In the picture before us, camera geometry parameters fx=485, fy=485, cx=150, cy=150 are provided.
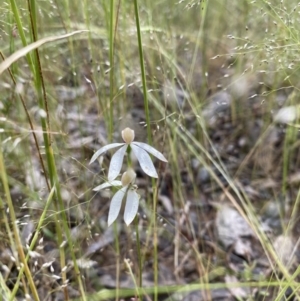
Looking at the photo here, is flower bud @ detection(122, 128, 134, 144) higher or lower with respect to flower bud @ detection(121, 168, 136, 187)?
higher

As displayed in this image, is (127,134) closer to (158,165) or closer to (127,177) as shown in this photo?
(127,177)

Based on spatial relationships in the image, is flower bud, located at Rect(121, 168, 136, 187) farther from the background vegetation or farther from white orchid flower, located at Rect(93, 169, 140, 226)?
the background vegetation

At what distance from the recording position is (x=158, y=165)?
1308 mm

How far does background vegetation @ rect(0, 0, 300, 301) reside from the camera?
3.16 feet

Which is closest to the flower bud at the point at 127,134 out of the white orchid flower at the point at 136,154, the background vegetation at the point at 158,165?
the white orchid flower at the point at 136,154

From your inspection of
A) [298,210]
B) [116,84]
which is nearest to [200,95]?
[116,84]

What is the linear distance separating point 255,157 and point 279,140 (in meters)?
0.11

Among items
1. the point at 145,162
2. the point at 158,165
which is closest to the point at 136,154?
the point at 145,162

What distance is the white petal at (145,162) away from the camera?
543 mm

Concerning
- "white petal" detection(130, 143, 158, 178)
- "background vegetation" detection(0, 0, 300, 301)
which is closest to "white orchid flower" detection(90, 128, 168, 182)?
"white petal" detection(130, 143, 158, 178)

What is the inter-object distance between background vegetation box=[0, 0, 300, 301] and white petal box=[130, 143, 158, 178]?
31 cm

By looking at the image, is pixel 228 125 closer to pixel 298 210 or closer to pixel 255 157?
pixel 255 157

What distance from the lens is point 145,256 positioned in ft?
3.72

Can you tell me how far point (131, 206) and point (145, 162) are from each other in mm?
61
